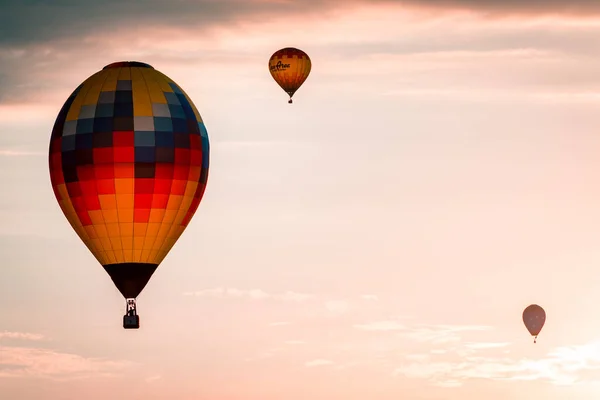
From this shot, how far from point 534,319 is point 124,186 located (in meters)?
38.9

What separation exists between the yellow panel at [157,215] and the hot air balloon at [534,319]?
3611 cm

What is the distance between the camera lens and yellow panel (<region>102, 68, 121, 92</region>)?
116m

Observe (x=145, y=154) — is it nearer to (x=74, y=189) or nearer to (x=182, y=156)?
(x=182, y=156)

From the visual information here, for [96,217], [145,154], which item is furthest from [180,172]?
[96,217]

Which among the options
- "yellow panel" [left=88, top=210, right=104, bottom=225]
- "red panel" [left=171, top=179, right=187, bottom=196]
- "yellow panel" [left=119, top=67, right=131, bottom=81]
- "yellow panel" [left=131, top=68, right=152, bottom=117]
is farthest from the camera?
"yellow panel" [left=119, top=67, right=131, bottom=81]

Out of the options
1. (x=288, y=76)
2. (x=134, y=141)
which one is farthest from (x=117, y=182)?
(x=288, y=76)

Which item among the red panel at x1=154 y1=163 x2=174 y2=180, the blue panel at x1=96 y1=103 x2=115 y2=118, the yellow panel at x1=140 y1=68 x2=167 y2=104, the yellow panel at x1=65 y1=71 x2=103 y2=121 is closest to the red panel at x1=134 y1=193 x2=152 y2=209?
the red panel at x1=154 y1=163 x2=174 y2=180

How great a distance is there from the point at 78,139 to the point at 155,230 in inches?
230

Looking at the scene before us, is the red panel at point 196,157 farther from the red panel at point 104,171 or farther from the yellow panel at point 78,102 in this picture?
the yellow panel at point 78,102

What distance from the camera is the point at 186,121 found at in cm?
11619

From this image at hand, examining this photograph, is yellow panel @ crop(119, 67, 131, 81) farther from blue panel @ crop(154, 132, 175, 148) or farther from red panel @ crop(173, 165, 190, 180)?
red panel @ crop(173, 165, 190, 180)

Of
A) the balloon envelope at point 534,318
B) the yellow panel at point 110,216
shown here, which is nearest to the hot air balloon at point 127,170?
the yellow panel at point 110,216

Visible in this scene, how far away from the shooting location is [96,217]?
377 feet

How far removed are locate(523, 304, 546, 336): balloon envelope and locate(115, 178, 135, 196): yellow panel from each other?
124 feet
